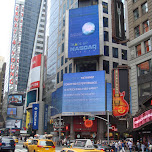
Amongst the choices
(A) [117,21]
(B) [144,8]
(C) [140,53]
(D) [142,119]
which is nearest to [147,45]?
(C) [140,53]

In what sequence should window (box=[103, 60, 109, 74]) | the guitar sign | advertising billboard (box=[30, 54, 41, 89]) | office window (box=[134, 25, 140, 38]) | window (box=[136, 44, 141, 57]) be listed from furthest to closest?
1. advertising billboard (box=[30, 54, 41, 89])
2. window (box=[103, 60, 109, 74])
3. the guitar sign
4. office window (box=[134, 25, 140, 38])
5. window (box=[136, 44, 141, 57])

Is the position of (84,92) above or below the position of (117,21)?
below

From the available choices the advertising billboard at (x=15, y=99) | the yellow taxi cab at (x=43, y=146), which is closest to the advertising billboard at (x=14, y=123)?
the advertising billboard at (x=15, y=99)

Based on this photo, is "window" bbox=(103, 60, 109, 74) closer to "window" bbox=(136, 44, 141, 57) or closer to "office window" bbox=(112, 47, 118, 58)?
"office window" bbox=(112, 47, 118, 58)

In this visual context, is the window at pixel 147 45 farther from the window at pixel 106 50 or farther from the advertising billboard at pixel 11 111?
the advertising billboard at pixel 11 111

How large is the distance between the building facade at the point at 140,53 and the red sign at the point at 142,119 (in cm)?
243

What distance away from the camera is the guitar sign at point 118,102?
38484 millimetres

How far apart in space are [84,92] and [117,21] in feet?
84.1

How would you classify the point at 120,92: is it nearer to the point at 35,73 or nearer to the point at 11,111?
the point at 35,73

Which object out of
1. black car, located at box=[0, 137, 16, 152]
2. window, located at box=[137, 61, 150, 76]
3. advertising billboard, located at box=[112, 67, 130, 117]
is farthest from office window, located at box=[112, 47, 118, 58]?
black car, located at box=[0, 137, 16, 152]

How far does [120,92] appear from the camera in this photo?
4053cm

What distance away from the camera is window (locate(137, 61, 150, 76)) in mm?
33719

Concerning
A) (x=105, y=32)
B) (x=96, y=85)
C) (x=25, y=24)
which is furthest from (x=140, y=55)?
(x=25, y=24)

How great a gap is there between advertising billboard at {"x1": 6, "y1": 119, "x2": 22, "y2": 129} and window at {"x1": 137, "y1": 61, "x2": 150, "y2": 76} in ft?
356
